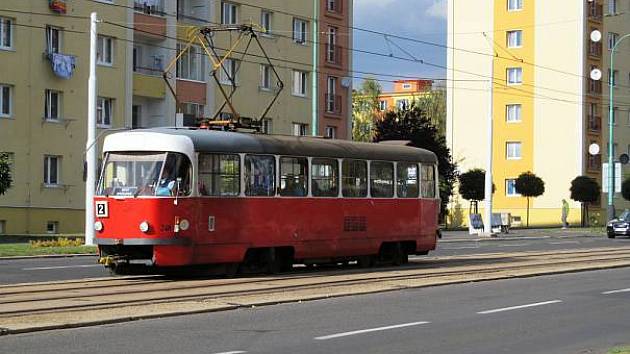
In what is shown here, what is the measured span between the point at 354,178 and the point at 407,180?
206 centimetres

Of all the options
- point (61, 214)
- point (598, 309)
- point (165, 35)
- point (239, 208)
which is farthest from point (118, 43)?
point (598, 309)

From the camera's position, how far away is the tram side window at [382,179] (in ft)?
75.2

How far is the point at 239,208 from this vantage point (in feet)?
63.8

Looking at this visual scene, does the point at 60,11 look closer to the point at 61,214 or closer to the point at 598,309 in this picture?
the point at 61,214

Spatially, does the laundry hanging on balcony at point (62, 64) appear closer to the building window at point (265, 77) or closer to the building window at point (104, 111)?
the building window at point (104, 111)

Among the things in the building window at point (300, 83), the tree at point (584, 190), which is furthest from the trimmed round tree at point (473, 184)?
the building window at point (300, 83)

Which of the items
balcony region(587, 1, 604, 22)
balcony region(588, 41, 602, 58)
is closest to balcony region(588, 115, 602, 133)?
balcony region(588, 41, 602, 58)

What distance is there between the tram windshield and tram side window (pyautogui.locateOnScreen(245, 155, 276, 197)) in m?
1.53

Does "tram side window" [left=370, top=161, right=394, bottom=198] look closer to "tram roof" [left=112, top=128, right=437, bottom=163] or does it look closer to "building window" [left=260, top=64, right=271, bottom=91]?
"tram roof" [left=112, top=128, right=437, bottom=163]

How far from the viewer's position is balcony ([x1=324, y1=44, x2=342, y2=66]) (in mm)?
58891

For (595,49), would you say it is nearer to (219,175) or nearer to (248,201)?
(248,201)

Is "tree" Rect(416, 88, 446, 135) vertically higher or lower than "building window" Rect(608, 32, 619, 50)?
lower

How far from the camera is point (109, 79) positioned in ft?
148

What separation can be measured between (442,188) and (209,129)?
139ft
